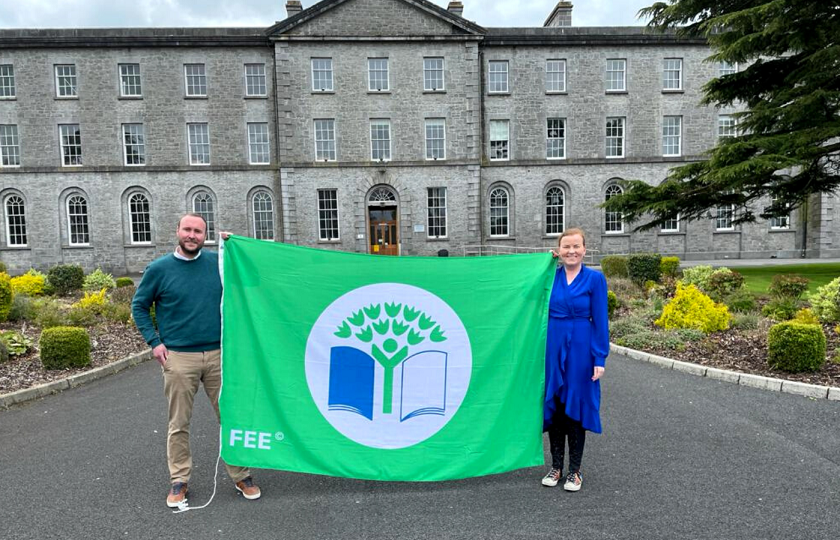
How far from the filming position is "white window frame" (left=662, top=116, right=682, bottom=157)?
3114cm

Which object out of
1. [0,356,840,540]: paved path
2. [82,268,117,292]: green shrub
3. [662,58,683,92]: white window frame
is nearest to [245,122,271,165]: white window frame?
[82,268,117,292]: green shrub

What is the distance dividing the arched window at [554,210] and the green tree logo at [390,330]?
27711mm

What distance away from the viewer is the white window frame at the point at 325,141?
96.2 feet

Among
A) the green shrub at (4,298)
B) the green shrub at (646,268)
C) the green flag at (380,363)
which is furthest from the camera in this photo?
the green shrub at (646,268)

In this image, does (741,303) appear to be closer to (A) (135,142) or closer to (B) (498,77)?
(B) (498,77)

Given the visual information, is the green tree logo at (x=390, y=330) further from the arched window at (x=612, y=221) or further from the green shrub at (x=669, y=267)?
the arched window at (x=612, y=221)

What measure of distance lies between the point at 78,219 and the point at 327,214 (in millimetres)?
14126

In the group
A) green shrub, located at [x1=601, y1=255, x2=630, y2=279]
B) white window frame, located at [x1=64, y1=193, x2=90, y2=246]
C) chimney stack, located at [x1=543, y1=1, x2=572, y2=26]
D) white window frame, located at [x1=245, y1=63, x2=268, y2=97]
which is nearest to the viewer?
green shrub, located at [x1=601, y1=255, x2=630, y2=279]

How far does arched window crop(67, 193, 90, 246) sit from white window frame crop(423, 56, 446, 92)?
20.5 meters

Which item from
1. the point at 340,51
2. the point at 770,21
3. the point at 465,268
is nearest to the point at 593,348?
the point at 465,268

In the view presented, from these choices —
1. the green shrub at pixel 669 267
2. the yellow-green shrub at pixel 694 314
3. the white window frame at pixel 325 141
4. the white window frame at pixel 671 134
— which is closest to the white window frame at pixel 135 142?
the white window frame at pixel 325 141

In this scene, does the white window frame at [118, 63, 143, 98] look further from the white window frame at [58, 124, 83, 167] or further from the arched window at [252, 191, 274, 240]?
the arched window at [252, 191, 274, 240]

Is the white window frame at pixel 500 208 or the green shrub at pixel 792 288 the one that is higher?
the white window frame at pixel 500 208

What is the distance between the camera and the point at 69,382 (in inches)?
297
